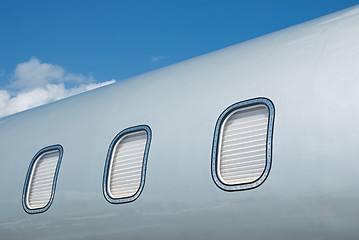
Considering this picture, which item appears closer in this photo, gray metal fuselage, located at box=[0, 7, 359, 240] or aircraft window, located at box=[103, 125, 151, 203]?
gray metal fuselage, located at box=[0, 7, 359, 240]

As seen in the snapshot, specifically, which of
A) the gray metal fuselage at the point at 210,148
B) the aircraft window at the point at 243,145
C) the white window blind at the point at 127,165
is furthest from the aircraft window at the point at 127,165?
the aircraft window at the point at 243,145

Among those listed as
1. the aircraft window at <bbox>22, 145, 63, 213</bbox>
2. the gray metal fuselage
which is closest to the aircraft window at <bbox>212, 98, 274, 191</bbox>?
the gray metal fuselage

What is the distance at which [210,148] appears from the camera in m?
6.04

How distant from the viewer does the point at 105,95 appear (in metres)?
8.48

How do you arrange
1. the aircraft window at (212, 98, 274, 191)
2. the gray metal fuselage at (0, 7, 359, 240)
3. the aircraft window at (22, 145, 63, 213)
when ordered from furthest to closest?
the aircraft window at (22, 145, 63, 213) < the aircraft window at (212, 98, 274, 191) < the gray metal fuselage at (0, 7, 359, 240)

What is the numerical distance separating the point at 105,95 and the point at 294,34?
11.1 feet

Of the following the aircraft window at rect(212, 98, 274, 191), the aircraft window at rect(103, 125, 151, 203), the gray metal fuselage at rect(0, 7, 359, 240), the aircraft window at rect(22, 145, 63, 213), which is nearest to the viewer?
the gray metal fuselage at rect(0, 7, 359, 240)

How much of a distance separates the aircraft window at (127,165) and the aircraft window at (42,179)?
1205 millimetres

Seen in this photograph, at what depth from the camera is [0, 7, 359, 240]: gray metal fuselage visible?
508 cm

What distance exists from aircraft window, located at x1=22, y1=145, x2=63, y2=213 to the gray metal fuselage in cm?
12

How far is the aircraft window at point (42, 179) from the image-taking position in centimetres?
806

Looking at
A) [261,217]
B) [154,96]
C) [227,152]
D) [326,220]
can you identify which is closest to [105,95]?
[154,96]

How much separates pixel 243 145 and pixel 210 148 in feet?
1.31

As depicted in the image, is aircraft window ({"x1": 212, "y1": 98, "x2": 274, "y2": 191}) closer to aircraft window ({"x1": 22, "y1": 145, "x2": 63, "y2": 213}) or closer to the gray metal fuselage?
the gray metal fuselage
